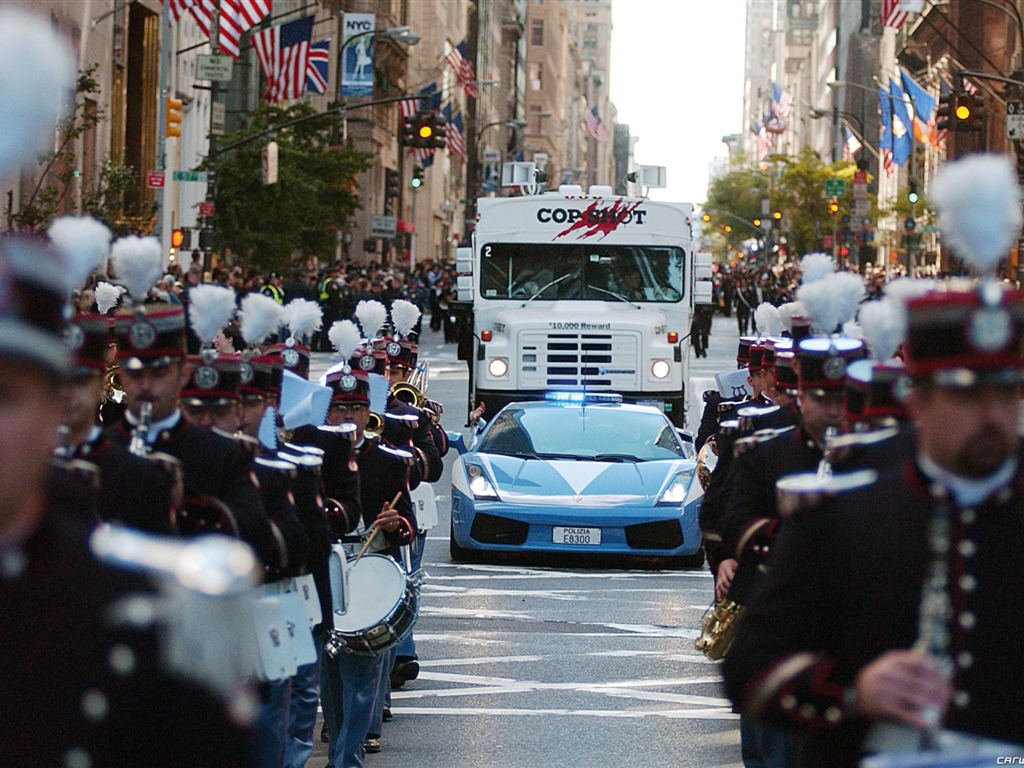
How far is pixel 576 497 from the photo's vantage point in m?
16.4

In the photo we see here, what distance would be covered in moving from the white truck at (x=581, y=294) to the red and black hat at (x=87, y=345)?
66.6ft

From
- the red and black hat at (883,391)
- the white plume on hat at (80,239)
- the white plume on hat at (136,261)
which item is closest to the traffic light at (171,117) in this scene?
the white plume on hat at (136,261)

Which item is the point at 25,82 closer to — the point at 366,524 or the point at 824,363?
the point at 824,363

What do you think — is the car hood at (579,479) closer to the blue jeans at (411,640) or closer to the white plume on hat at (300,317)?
the blue jeans at (411,640)

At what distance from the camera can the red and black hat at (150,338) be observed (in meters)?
6.20

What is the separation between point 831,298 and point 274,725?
8.56ft

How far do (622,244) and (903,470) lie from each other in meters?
22.6

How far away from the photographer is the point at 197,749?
2.98m

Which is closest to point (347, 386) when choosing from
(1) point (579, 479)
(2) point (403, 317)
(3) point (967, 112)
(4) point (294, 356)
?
(4) point (294, 356)

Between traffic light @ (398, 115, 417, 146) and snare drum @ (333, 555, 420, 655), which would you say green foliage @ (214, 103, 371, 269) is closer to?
traffic light @ (398, 115, 417, 146)

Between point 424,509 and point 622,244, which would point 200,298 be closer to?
point 424,509

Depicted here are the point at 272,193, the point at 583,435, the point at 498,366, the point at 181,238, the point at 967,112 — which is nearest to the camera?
the point at 583,435

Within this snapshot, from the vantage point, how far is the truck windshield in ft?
86.9

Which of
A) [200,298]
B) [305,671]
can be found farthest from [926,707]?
[305,671]
